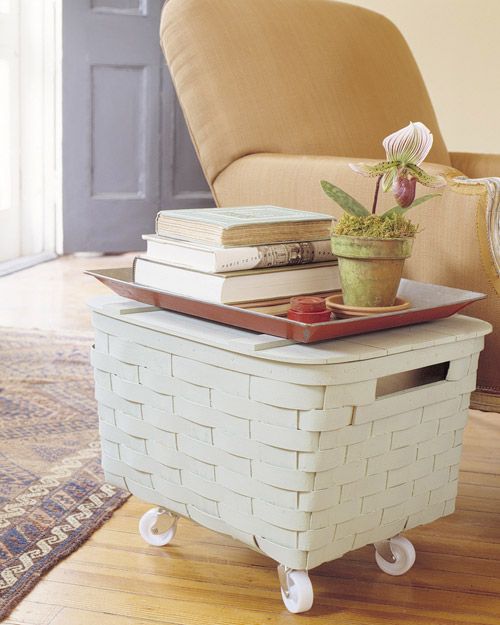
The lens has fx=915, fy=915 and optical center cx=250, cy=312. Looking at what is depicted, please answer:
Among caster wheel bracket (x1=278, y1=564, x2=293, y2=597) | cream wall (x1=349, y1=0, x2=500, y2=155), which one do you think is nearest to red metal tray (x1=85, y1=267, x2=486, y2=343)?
caster wheel bracket (x1=278, y1=564, x2=293, y2=597)

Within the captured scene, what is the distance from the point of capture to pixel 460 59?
354 cm

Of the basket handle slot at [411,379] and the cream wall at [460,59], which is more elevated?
the cream wall at [460,59]

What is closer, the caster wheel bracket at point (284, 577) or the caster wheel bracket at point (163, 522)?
the caster wheel bracket at point (284, 577)

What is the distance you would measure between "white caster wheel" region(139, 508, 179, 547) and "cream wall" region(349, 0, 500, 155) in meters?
2.59

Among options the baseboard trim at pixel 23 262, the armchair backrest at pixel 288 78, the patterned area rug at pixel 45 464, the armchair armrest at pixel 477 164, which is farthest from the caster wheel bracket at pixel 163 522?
the baseboard trim at pixel 23 262

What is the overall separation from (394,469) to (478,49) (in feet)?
9.00

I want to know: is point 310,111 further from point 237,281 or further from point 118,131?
point 118,131

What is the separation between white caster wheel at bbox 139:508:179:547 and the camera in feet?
4.42

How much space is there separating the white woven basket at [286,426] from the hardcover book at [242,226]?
0.37 feet

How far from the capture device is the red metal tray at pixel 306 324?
1.04 meters

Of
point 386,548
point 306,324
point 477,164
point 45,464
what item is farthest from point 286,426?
point 477,164

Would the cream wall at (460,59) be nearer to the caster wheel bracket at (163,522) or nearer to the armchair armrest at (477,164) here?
the armchair armrest at (477,164)

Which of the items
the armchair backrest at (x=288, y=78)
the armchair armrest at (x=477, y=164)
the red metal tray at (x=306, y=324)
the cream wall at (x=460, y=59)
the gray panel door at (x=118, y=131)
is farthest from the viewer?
the gray panel door at (x=118, y=131)

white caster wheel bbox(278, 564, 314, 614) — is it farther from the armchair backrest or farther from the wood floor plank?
the armchair backrest
